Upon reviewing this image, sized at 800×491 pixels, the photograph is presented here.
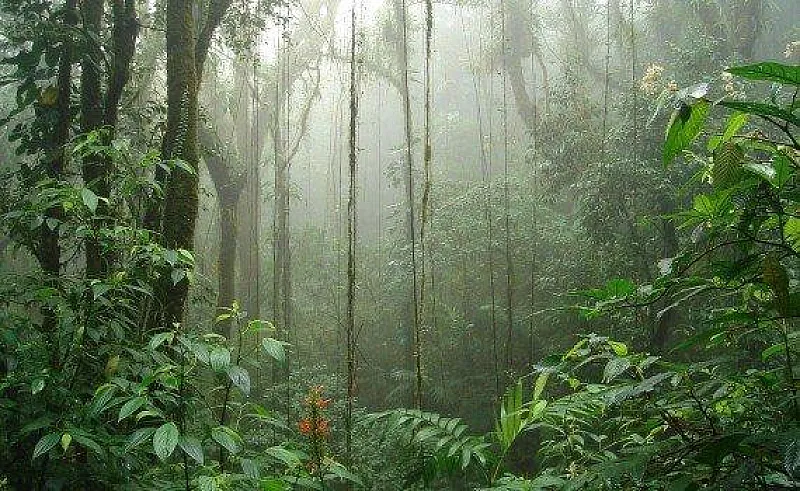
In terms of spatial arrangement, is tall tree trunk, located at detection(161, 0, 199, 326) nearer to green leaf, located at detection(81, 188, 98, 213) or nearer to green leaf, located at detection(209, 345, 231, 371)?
green leaf, located at detection(81, 188, 98, 213)

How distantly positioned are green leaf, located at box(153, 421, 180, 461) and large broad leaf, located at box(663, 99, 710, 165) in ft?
3.08

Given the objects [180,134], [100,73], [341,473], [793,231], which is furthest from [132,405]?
[100,73]

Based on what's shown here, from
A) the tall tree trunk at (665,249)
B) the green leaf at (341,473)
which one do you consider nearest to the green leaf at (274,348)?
the green leaf at (341,473)

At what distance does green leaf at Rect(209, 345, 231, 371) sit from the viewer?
1.23 metres

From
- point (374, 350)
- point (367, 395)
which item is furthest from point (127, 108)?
point (374, 350)

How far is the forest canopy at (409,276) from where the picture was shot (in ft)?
3.09

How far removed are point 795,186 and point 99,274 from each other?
6.71 ft

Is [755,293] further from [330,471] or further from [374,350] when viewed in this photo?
[374,350]

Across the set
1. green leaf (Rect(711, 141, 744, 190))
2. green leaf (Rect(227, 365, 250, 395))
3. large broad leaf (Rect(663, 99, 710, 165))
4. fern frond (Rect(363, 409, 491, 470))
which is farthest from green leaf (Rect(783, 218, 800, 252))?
green leaf (Rect(227, 365, 250, 395))

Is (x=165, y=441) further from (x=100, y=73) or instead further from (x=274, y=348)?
(x=100, y=73)

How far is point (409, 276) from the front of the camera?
8227mm

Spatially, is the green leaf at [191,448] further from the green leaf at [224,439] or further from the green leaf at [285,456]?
the green leaf at [285,456]

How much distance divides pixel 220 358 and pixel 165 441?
0.63 ft

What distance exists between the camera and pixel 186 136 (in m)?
2.38
